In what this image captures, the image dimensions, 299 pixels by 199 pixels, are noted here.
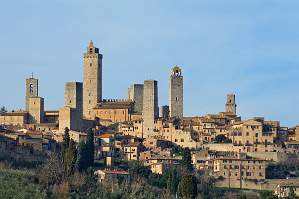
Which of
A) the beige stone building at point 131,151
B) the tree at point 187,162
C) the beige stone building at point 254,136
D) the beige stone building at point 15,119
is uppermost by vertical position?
the beige stone building at point 15,119

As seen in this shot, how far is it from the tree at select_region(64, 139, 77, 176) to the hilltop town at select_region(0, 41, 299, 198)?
4628 mm

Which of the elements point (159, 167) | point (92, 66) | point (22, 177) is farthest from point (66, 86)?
point (22, 177)

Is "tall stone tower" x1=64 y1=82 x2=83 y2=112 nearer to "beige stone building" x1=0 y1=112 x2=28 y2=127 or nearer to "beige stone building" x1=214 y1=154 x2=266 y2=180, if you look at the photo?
"beige stone building" x1=0 y1=112 x2=28 y2=127

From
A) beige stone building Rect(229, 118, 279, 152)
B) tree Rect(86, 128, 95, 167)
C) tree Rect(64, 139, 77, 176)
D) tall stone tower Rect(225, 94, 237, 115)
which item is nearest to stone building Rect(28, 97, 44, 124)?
tree Rect(86, 128, 95, 167)

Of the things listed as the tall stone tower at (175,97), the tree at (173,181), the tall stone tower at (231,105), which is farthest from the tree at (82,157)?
the tall stone tower at (231,105)

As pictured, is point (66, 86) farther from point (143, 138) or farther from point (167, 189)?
point (167, 189)

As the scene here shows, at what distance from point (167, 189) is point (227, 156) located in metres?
9.57

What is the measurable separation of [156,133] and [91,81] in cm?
703

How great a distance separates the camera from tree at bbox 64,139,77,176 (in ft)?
167

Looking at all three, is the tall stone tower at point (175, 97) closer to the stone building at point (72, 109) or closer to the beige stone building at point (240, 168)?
the stone building at point (72, 109)

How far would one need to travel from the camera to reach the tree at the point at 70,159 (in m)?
51.0

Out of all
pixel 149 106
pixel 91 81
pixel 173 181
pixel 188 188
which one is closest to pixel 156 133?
pixel 149 106

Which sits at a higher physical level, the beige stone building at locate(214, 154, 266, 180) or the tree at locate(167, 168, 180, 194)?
the beige stone building at locate(214, 154, 266, 180)

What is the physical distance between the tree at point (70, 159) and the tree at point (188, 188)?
185 inches
